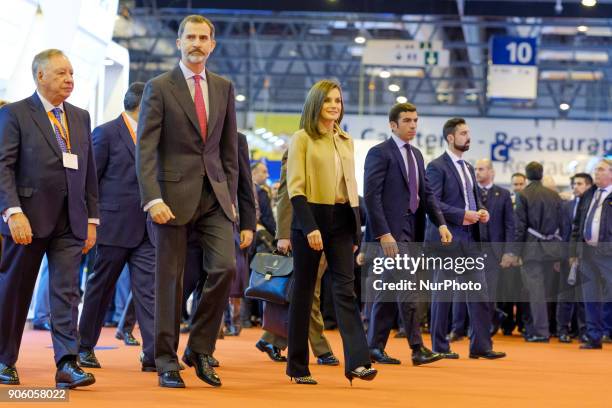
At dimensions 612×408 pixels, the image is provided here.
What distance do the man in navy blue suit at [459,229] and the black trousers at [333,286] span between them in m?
2.16

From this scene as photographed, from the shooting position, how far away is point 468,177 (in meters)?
7.46

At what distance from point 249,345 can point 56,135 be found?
383cm

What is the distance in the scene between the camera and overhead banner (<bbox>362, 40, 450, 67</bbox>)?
2200 cm

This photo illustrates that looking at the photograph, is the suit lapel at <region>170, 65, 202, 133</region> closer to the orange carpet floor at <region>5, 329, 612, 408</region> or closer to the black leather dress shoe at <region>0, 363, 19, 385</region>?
the orange carpet floor at <region>5, 329, 612, 408</region>

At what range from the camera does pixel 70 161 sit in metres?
4.88

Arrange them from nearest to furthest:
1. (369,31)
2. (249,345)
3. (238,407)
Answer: (238,407), (249,345), (369,31)

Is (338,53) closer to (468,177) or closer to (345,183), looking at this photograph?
(468,177)

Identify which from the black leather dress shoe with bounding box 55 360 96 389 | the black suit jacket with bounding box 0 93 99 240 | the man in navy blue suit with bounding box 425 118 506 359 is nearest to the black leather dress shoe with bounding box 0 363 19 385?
the black leather dress shoe with bounding box 55 360 96 389

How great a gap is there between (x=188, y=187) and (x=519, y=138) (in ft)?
80.3

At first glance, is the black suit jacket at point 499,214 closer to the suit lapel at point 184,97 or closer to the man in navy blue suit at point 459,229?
the man in navy blue suit at point 459,229

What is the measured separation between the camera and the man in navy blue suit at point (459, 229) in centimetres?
724

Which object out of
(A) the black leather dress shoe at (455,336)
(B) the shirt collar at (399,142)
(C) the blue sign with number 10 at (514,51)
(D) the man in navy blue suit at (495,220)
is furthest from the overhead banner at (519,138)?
(B) the shirt collar at (399,142)

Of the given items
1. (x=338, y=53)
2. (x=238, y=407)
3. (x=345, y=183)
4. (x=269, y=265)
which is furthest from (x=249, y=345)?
(x=338, y=53)

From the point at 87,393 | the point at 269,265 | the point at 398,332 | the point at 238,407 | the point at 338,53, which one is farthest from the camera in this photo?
the point at 338,53
